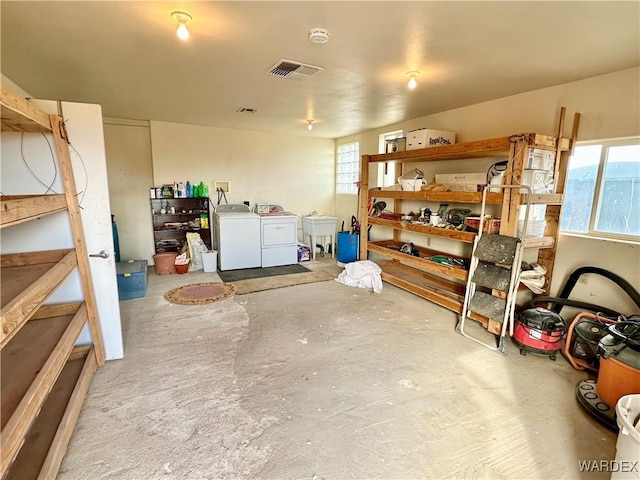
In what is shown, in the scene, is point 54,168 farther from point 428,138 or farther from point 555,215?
point 555,215

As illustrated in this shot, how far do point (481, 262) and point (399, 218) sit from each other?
1396mm

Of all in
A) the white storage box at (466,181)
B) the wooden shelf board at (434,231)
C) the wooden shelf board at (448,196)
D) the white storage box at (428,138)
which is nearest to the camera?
the wooden shelf board at (448,196)

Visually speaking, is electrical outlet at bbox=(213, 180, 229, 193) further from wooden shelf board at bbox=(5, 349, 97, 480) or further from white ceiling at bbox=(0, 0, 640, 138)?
wooden shelf board at bbox=(5, 349, 97, 480)

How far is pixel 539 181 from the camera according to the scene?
2.86 metres

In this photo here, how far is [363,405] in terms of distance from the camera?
6.72 ft

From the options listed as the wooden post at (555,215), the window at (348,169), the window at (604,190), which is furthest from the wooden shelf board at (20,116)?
the window at (348,169)

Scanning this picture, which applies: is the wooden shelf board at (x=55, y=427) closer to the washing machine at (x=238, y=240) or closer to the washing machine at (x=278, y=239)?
the washing machine at (x=238, y=240)

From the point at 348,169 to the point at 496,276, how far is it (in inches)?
163

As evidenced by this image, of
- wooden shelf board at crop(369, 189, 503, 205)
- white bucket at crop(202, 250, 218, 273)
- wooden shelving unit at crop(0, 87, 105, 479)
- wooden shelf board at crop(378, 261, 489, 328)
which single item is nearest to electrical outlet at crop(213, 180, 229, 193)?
white bucket at crop(202, 250, 218, 273)

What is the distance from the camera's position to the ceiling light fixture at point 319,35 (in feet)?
6.66

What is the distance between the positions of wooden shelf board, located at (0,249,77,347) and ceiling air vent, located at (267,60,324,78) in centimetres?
216

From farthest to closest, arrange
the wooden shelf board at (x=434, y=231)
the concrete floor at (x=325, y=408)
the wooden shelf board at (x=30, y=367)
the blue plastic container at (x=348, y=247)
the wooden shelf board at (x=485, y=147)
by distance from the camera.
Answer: the blue plastic container at (x=348, y=247), the wooden shelf board at (x=434, y=231), the wooden shelf board at (x=485, y=147), the concrete floor at (x=325, y=408), the wooden shelf board at (x=30, y=367)

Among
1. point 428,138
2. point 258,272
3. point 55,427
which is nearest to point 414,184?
point 428,138

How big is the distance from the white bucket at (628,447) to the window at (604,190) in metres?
1.85
